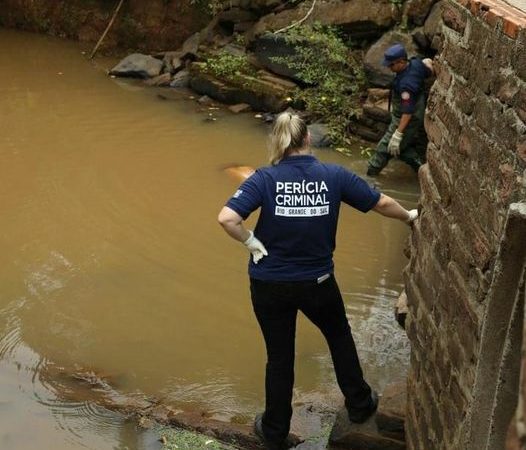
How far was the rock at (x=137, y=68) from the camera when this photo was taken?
12953 millimetres

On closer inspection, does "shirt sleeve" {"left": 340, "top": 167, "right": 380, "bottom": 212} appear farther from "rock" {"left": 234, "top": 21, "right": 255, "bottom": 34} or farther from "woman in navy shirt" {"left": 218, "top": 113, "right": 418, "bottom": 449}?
"rock" {"left": 234, "top": 21, "right": 255, "bottom": 34}

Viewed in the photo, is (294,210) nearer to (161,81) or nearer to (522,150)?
(522,150)

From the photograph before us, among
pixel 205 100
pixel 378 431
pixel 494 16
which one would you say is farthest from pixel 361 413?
pixel 205 100

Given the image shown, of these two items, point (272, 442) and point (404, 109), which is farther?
point (404, 109)

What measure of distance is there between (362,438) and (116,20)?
12.3m

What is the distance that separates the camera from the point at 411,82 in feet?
28.0

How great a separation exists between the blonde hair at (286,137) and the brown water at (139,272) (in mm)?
1820

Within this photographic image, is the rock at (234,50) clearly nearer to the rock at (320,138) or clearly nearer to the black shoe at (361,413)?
the rock at (320,138)

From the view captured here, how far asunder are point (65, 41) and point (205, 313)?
10444 millimetres

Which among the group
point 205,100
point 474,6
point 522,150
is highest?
point 474,6

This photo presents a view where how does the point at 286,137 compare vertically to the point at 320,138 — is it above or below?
above

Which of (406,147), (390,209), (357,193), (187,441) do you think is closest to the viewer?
(357,193)

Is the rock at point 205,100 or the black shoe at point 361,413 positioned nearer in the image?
the black shoe at point 361,413

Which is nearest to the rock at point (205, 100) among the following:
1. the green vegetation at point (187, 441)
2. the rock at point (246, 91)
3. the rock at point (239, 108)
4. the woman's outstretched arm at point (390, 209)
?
the rock at point (246, 91)
